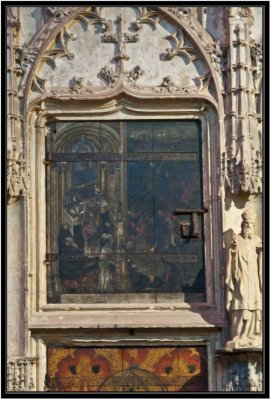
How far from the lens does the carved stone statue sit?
57.8 feet

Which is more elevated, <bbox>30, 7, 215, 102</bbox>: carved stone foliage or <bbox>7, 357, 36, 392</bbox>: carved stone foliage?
<bbox>30, 7, 215, 102</bbox>: carved stone foliage

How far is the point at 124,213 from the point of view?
60.2 feet

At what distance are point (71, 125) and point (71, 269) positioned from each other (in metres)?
1.80

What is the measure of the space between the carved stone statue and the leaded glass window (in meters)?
0.58

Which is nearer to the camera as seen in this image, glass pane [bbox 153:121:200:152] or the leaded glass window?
the leaded glass window

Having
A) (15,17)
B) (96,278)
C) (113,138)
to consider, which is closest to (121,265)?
(96,278)

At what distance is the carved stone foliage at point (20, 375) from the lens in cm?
1761

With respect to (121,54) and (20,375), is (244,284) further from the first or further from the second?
(121,54)

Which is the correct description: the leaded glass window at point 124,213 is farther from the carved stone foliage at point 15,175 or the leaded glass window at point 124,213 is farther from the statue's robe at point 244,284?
the statue's robe at point 244,284

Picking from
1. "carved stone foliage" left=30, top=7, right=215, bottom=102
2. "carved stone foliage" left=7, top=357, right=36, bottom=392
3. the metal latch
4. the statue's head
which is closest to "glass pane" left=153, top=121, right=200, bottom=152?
"carved stone foliage" left=30, top=7, right=215, bottom=102

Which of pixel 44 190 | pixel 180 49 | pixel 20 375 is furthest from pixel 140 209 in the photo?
pixel 20 375

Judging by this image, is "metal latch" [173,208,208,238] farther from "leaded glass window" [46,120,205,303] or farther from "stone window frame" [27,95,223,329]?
"stone window frame" [27,95,223,329]

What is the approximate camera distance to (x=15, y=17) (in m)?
18.5

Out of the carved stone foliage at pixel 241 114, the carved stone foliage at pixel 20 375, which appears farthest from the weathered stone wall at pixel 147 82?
the carved stone foliage at pixel 20 375
